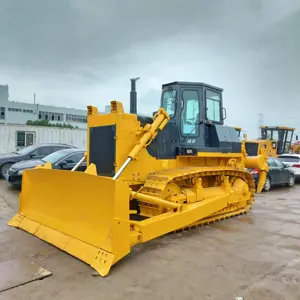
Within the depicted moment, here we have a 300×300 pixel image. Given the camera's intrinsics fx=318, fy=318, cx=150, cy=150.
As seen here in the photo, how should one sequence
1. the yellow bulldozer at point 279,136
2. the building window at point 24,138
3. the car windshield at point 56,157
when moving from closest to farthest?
the car windshield at point 56,157, the building window at point 24,138, the yellow bulldozer at point 279,136

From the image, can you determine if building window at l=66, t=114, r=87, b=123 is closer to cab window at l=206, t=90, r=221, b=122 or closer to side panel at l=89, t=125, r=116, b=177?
cab window at l=206, t=90, r=221, b=122

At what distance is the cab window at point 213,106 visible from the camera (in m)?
7.39

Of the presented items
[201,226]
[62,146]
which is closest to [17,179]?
[62,146]

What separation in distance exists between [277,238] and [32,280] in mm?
4395

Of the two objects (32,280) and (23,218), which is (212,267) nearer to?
(32,280)

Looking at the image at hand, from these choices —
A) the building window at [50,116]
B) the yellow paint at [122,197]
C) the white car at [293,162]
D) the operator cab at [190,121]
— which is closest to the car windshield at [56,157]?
the yellow paint at [122,197]

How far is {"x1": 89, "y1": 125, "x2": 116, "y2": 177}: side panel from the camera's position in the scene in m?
5.92

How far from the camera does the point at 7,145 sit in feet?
57.5

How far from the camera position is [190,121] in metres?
7.15

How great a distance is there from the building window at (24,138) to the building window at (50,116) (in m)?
45.9

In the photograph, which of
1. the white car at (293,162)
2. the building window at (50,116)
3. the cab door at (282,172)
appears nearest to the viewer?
the cab door at (282,172)

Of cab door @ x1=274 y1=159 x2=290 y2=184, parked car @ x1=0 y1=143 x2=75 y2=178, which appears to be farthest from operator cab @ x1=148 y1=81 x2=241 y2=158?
parked car @ x1=0 y1=143 x2=75 y2=178

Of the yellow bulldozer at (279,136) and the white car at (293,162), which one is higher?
the yellow bulldozer at (279,136)

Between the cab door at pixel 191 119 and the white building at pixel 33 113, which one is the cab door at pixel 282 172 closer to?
the cab door at pixel 191 119
